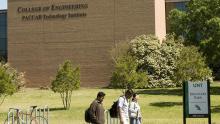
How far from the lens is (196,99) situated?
15508 mm

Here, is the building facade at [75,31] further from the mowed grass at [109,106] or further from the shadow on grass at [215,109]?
the shadow on grass at [215,109]

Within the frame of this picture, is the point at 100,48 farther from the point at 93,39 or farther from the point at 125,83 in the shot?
the point at 125,83

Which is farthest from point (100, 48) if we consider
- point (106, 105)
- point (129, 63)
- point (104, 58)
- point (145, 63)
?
point (106, 105)

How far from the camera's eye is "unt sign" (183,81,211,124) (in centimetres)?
1535

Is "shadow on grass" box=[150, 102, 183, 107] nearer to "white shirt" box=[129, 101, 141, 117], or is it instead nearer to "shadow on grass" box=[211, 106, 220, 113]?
"shadow on grass" box=[211, 106, 220, 113]

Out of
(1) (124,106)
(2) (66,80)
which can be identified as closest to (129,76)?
(2) (66,80)

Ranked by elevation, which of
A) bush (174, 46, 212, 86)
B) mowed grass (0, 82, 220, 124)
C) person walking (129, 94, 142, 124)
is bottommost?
mowed grass (0, 82, 220, 124)

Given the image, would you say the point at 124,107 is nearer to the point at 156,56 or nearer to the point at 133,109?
the point at 133,109

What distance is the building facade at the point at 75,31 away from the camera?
5844 centimetres

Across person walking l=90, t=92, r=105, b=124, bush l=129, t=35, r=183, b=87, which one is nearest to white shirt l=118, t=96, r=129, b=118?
person walking l=90, t=92, r=105, b=124

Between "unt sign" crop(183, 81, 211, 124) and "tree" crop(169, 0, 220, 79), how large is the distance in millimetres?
26140

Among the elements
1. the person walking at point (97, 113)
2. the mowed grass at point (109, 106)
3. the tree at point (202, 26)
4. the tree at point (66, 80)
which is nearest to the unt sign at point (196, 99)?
the person walking at point (97, 113)

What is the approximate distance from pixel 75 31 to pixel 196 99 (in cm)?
4539

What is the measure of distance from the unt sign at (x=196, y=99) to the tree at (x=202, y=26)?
26140mm
